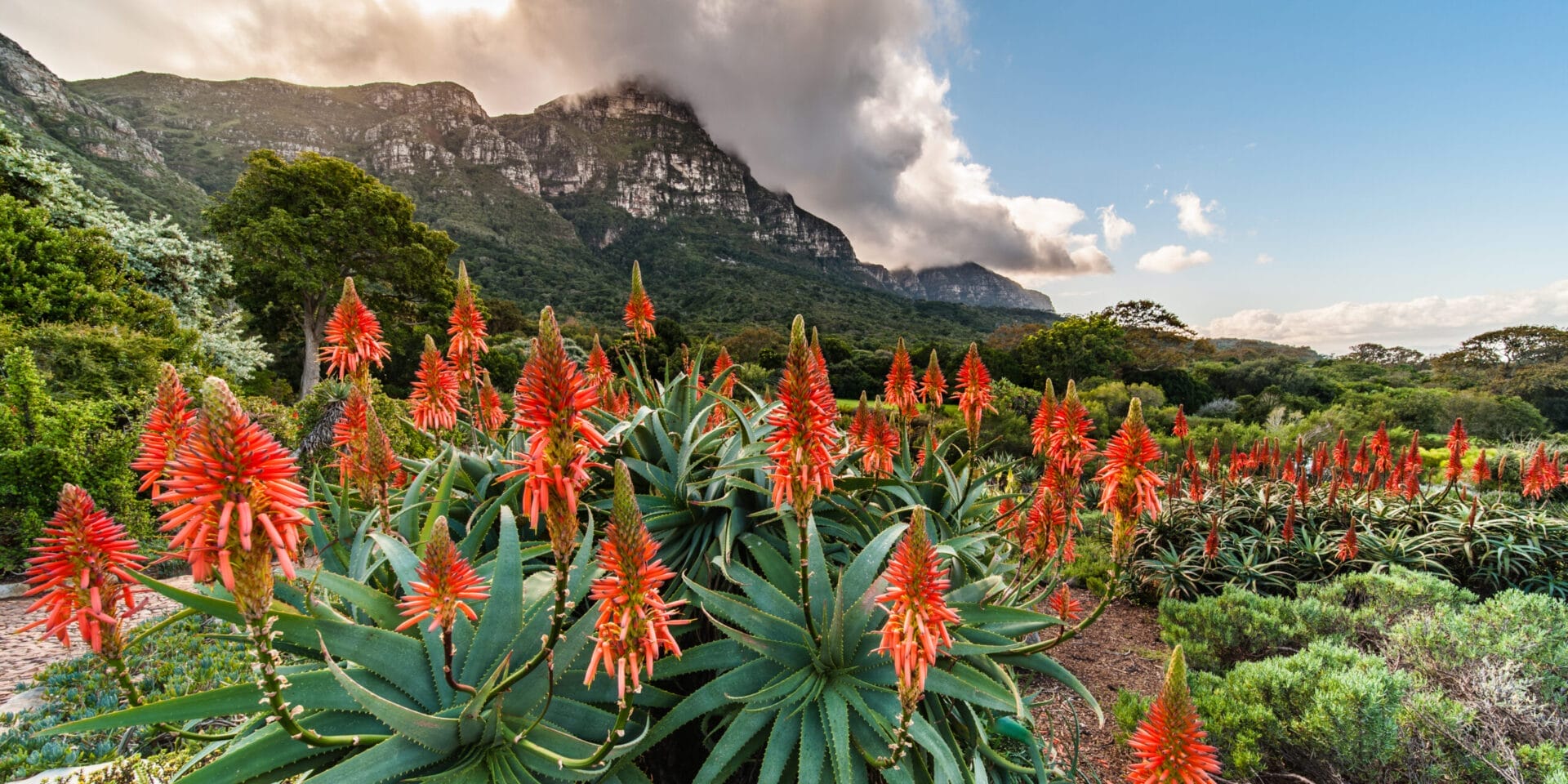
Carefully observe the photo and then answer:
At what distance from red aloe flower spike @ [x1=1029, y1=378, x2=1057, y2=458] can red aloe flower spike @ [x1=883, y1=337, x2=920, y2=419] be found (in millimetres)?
813

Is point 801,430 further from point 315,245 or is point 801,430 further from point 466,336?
point 315,245

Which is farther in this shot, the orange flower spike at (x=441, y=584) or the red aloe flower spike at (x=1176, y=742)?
the red aloe flower spike at (x=1176, y=742)

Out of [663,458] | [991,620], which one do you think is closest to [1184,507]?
[991,620]

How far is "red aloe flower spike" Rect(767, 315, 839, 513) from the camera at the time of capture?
76.1 inches

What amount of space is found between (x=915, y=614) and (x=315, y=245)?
105 feet

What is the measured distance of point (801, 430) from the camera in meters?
1.96

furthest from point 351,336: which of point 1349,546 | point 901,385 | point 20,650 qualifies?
point 1349,546

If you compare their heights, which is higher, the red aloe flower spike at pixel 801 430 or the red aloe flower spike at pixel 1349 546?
the red aloe flower spike at pixel 801 430

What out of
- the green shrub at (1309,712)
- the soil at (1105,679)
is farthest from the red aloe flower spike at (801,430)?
the green shrub at (1309,712)

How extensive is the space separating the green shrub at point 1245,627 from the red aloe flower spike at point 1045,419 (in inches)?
161

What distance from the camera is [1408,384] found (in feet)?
122

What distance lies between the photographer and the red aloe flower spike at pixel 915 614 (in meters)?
1.65

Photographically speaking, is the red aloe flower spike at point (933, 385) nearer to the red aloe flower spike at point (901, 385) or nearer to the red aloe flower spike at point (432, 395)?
the red aloe flower spike at point (901, 385)

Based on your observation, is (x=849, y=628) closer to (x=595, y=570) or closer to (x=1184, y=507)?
(x=595, y=570)
